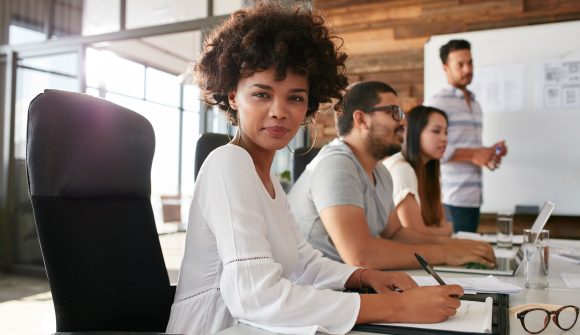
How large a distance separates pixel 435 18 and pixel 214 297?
299 centimetres

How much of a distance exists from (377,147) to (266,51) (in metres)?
0.87

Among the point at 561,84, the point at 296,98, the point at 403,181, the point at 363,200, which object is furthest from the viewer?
the point at 561,84

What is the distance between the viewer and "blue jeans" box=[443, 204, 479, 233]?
10.8 feet

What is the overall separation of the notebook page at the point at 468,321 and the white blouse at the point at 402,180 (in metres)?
1.36

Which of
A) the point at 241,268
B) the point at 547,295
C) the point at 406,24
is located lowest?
the point at 547,295

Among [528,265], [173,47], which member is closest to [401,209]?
[528,265]

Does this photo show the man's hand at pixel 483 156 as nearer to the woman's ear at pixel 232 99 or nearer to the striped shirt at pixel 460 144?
the striped shirt at pixel 460 144

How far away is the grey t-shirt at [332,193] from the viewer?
1.58m

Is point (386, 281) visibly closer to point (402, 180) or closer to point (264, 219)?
point (264, 219)

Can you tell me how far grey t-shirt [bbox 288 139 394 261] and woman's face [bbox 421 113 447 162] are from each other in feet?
2.43

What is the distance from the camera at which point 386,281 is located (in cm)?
115

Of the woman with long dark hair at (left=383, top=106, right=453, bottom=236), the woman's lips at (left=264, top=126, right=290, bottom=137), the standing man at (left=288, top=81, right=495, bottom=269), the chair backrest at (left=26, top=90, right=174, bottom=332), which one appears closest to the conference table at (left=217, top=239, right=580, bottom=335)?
the standing man at (left=288, top=81, right=495, bottom=269)

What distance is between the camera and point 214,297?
1.01 metres

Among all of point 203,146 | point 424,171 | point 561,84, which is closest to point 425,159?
point 424,171
